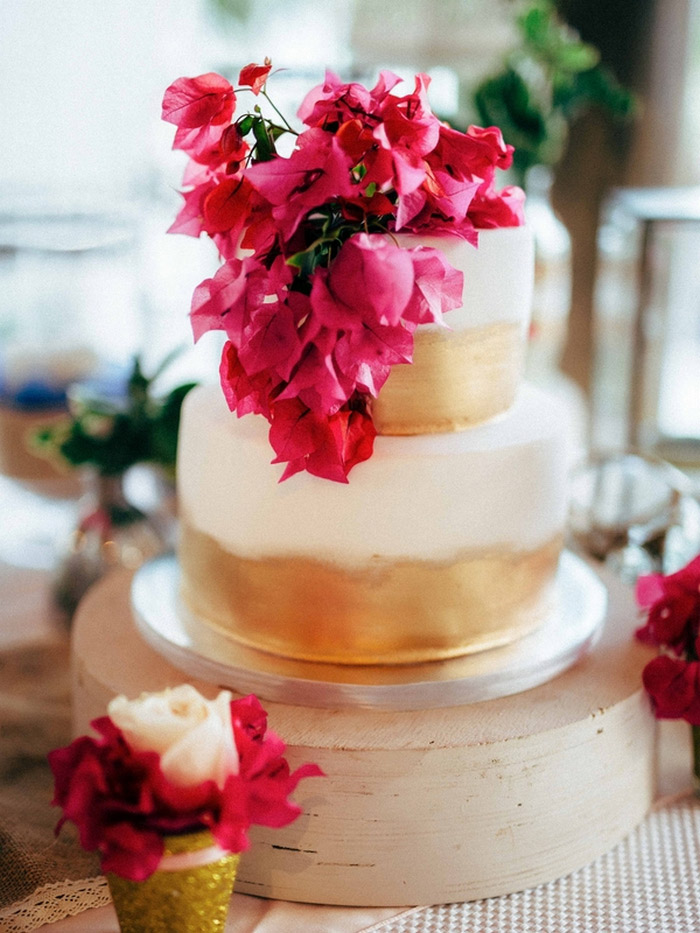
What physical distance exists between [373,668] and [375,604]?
0.06m

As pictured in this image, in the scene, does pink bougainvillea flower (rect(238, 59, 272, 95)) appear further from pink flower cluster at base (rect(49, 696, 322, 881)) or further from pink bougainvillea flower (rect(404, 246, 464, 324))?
pink flower cluster at base (rect(49, 696, 322, 881))

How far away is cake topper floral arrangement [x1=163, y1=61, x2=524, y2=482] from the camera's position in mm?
742

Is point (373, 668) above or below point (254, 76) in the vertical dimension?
below

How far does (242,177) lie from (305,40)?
86.8 inches

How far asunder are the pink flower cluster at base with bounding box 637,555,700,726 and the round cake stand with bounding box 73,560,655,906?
0.03 metres

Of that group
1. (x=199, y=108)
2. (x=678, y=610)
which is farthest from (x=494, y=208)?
(x=678, y=610)

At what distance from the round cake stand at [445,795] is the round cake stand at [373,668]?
13mm

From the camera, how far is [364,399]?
863mm

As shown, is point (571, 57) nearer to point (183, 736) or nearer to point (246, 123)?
point (246, 123)

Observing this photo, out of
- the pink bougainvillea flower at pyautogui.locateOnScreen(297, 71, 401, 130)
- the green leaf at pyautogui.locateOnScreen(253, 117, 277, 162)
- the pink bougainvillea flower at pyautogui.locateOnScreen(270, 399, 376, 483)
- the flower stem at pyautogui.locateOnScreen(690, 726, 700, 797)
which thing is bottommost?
the flower stem at pyautogui.locateOnScreen(690, 726, 700, 797)

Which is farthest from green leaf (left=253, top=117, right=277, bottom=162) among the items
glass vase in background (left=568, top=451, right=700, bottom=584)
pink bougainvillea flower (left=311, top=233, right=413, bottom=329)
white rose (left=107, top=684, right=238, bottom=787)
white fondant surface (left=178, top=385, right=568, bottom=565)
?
glass vase in background (left=568, top=451, right=700, bottom=584)

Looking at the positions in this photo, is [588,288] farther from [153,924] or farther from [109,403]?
[153,924]

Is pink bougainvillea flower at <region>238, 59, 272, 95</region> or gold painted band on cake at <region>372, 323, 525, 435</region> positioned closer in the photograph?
pink bougainvillea flower at <region>238, 59, 272, 95</region>

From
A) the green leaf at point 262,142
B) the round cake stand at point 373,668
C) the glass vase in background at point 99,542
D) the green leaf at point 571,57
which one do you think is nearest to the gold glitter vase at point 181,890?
the round cake stand at point 373,668
